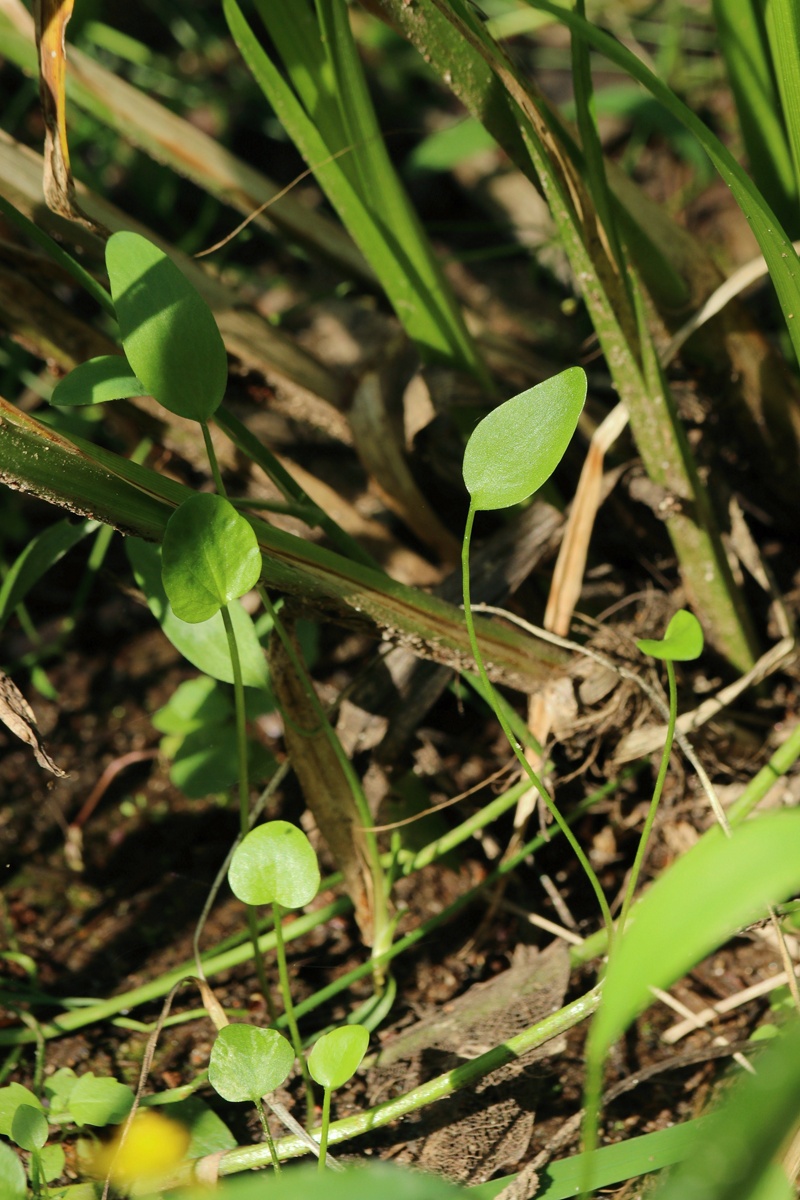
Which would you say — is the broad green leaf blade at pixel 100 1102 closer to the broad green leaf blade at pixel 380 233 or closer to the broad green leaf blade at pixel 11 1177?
the broad green leaf blade at pixel 11 1177

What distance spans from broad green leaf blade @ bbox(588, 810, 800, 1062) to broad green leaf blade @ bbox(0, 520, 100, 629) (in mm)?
616

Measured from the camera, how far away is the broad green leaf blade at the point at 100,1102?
0.72 m

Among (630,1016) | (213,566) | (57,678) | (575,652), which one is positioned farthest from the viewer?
(57,678)

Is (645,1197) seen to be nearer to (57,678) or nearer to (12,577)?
(12,577)

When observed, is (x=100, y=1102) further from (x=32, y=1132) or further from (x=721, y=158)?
(x=721, y=158)

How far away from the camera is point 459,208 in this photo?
5.31ft

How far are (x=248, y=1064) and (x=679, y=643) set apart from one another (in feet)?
1.30

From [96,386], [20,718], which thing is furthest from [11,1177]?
[96,386]

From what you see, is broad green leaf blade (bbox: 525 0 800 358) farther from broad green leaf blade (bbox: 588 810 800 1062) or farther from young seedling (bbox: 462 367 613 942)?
broad green leaf blade (bbox: 588 810 800 1062)

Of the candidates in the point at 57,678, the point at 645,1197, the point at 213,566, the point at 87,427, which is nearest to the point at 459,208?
the point at 87,427

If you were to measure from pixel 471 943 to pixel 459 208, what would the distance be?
48.4 inches

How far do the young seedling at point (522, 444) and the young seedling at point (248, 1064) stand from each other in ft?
0.74

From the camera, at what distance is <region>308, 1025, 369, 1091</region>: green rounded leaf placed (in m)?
0.59

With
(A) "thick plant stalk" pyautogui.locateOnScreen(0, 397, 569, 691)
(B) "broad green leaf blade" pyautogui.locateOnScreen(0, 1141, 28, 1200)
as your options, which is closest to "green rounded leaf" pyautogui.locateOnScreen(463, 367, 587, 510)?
(A) "thick plant stalk" pyautogui.locateOnScreen(0, 397, 569, 691)
